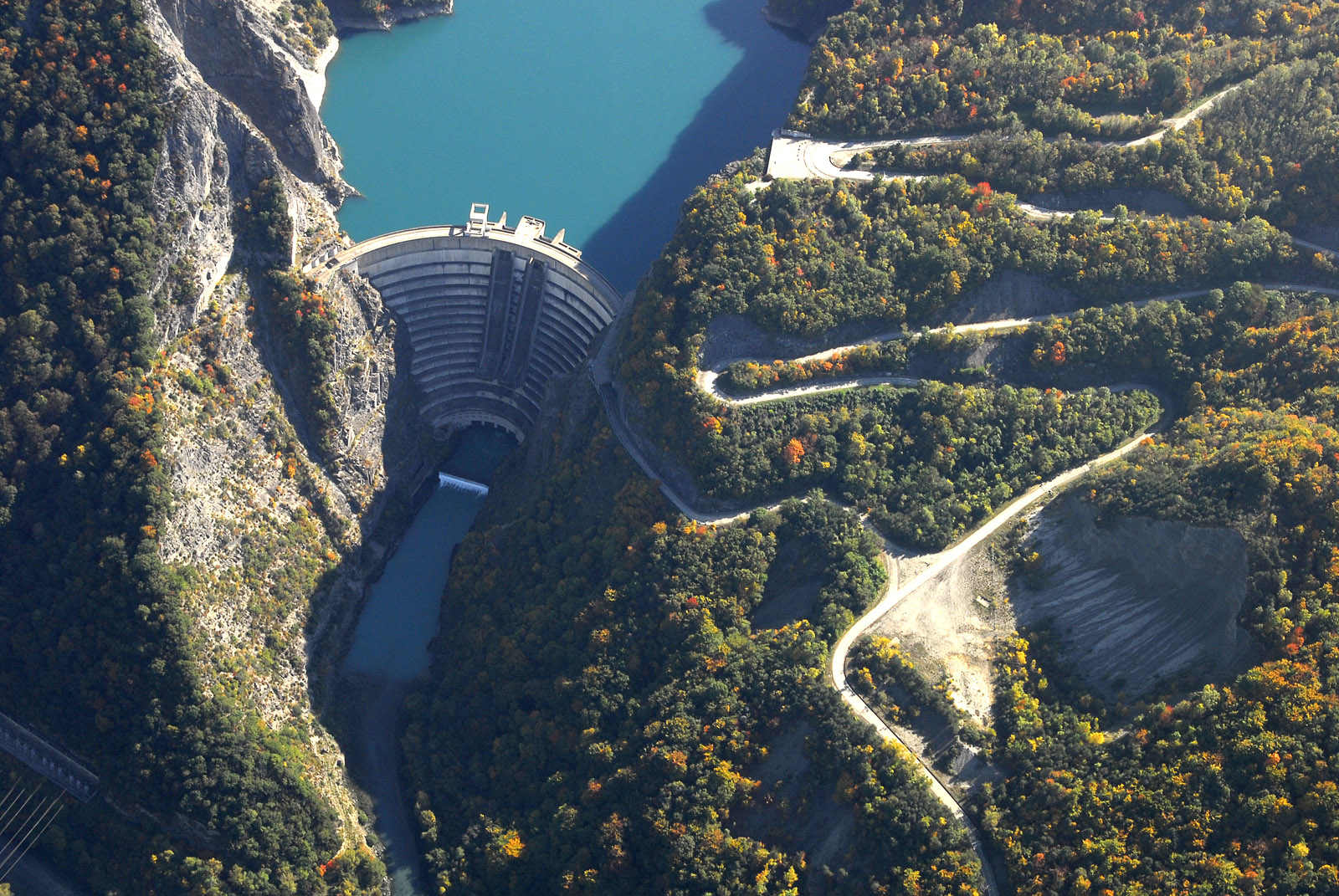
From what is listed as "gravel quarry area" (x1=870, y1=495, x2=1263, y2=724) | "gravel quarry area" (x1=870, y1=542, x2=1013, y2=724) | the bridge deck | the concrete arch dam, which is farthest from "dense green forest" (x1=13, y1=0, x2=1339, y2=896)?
the concrete arch dam

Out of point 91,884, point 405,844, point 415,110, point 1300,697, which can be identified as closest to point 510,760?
point 405,844

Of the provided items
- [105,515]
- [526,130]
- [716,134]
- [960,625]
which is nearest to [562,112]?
[526,130]

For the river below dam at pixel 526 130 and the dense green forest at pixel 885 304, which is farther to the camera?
the river below dam at pixel 526 130

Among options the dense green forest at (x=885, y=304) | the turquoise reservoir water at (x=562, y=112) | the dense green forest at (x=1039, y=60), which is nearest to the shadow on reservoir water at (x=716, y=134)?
the turquoise reservoir water at (x=562, y=112)

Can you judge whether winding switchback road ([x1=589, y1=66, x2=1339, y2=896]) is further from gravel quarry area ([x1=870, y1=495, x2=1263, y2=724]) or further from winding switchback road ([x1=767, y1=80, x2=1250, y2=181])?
gravel quarry area ([x1=870, y1=495, x2=1263, y2=724])

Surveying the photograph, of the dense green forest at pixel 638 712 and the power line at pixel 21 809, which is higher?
the dense green forest at pixel 638 712

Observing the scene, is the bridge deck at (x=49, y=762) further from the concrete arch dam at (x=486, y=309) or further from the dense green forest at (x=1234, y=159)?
the dense green forest at (x=1234, y=159)

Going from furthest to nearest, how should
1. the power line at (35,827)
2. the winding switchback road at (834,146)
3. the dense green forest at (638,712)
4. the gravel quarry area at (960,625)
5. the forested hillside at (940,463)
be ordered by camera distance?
the winding switchback road at (834,146), the power line at (35,827), the gravel quarry area at (960,625), the dense green forest at (638,712), the forested hillside at (940,463)

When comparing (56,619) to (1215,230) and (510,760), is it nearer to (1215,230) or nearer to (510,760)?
(510,760)
